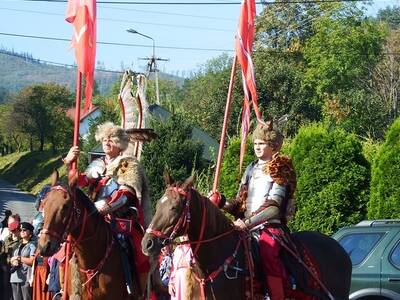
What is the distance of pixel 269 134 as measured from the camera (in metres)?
8.70

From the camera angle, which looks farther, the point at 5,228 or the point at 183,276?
the point at 5,228

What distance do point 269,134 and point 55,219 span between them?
7.16 ft

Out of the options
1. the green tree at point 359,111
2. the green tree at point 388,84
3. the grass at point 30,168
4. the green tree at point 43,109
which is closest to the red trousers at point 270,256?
the green tree at point 359,111

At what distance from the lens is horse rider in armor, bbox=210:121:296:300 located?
8359 millimetres

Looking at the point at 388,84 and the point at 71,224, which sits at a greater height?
the point at 71,224

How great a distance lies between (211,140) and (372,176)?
24589 mm

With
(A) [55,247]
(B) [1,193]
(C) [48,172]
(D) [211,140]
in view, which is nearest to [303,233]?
(A) [55,247]

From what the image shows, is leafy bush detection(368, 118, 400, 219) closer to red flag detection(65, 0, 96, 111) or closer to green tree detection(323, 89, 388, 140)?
red flag detection(65, 0, 96, 111)

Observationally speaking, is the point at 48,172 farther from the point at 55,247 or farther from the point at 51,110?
the point at 55,247

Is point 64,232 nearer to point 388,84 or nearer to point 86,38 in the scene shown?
point 86,38

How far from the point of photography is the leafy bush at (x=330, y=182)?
59.7 feet

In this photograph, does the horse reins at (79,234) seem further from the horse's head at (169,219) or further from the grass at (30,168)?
the grass at (30,168)

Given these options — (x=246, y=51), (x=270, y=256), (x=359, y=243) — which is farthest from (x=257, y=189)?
(x=359, y=243)

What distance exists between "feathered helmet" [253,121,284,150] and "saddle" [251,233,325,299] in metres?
0.89
